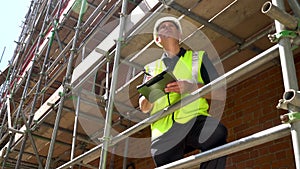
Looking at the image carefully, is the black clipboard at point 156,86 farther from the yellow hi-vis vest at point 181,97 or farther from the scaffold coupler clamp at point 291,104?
the scaffold coupler clamp at point 291,104

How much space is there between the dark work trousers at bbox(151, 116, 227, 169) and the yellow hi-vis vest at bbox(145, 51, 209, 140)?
0.15ft

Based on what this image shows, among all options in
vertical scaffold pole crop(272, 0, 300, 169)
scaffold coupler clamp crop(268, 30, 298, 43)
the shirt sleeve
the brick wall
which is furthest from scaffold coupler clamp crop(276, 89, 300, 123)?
the brick wall

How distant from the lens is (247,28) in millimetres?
3682

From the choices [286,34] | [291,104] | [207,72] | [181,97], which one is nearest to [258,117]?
[207,72]

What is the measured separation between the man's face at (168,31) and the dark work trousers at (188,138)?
77 cm

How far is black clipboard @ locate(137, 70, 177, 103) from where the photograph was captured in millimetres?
2549

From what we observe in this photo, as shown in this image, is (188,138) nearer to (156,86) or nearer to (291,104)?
(156,86)

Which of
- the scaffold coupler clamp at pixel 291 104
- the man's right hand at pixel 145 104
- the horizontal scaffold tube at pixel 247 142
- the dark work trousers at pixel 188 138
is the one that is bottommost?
the horizontal scaffold tube at pixel 247 142

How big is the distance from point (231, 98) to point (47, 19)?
5609mm

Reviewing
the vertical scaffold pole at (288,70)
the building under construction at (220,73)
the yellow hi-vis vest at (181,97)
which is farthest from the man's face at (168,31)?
the vertical scaffold pole at (288,70)

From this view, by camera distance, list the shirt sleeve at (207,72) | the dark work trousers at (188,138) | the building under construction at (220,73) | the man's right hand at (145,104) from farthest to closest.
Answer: the man's right hand at (145,104)
the shirt sleeve at (207,72)
the dark work trousers at (188,138)
the building under construction at (220,73)

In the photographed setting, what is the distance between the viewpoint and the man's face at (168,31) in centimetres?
302

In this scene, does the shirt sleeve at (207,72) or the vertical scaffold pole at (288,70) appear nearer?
the vertical scaffold pole at (288,70)

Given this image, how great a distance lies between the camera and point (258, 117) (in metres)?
4.00
